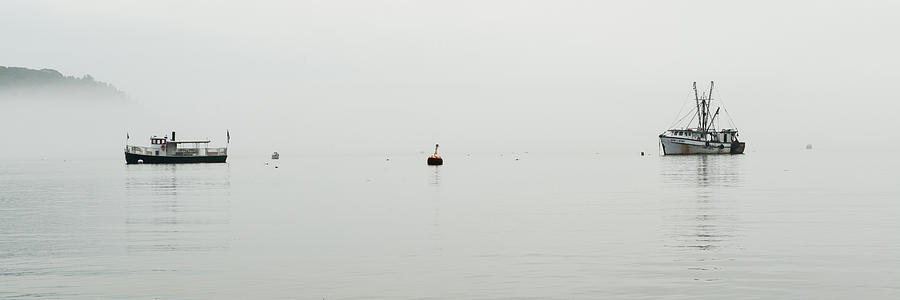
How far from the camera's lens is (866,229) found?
130 ft

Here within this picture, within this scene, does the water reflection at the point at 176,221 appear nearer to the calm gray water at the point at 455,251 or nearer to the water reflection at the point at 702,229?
the calm gray water at the point at 455,251

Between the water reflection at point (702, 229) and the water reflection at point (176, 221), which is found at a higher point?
the water reflection at point (176, 221)

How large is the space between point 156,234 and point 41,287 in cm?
1548

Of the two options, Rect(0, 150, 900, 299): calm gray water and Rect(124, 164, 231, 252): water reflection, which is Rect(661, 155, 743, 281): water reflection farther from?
Rect(124, 164, 231, 252): water reflection

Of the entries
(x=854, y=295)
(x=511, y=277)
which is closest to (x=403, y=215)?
(x=511, y=277)

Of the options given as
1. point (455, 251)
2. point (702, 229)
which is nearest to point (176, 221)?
point (455, 251)

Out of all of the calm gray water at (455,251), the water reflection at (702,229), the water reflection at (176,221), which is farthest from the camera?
the water reflection at (176,221)

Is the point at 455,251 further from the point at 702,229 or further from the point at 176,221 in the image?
the point at 176,221

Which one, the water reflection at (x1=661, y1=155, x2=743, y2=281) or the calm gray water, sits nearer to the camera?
the calm gray water

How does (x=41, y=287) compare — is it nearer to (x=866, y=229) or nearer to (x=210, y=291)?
(x=210, y=291)

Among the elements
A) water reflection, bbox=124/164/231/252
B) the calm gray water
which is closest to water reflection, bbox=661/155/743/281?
the calm gray water

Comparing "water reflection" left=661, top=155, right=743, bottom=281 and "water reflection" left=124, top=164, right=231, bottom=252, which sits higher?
"water reflection" left=124, top=164, right=231, bottom=252

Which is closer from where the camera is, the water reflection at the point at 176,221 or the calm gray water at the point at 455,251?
the calm gray water at the point at 455,251

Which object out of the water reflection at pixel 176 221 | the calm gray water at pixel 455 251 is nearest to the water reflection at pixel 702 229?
the calm gray water at pixel 455 251
